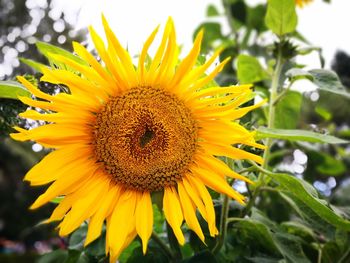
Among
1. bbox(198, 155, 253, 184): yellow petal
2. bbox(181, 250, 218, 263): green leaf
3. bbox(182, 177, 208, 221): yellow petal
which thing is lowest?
bbox(181, 250, 218, 263): green leaf

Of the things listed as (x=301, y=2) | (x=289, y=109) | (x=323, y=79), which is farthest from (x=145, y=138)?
(x=301, y=2)

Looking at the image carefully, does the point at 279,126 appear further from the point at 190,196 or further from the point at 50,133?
the point at 50,133

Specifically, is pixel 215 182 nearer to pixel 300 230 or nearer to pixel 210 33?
pixel 300 230

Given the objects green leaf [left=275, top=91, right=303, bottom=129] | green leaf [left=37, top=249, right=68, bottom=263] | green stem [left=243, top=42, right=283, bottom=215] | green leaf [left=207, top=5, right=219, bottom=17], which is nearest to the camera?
green stem [left=243, top=42, right=283, bottom=215]

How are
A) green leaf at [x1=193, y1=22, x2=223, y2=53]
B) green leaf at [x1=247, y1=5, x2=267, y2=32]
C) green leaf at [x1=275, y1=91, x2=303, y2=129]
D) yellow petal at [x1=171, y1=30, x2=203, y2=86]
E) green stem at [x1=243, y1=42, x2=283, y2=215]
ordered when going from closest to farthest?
yellow petal at [x1=171, y1=30, x2=203, y2=86] → green stem at [x1=243, y1=42, x2=283, y2=215] → green leaf at [x1=275, y1=91, x2=303, y2=129] → green leaf at [x1=247, y1=5, x2=267, y2=32] → green leaf at [x1=193, y1=22, x2=223, y2=53]

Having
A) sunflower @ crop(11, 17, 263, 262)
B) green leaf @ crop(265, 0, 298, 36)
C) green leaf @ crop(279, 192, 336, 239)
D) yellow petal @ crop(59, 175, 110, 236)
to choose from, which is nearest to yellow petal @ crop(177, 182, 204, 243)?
sunflower @ crop(11, 17, 263, 262)

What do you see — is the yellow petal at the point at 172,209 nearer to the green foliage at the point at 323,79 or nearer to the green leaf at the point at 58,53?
the green leaf at the point at 58,53

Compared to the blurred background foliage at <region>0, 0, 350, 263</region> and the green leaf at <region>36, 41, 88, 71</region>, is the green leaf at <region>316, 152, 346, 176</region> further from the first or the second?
the green leaf at <region>36, 41, 88, 71</region>
